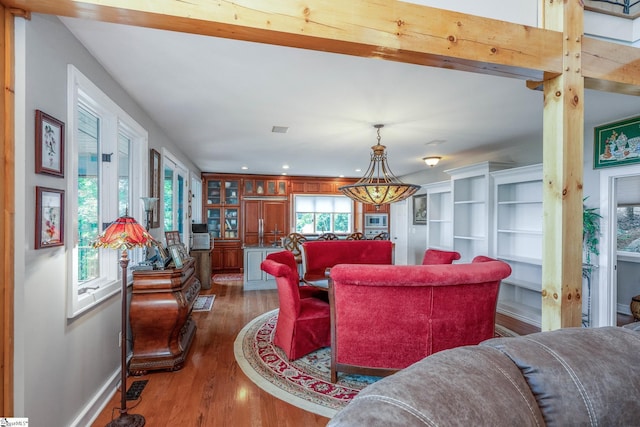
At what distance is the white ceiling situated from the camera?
200 centimetres

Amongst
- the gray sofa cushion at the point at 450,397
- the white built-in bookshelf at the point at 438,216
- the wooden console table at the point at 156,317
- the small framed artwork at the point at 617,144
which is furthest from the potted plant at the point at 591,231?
the wooden console table at the point at 156,317

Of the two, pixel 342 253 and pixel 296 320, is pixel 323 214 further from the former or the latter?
pixel 296 320

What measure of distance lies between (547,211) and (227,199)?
6.79 meters

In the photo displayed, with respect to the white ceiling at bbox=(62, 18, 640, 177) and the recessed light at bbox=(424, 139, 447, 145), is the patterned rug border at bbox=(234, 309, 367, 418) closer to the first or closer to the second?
the white ceiling at bbox=(62, 18, 640, 177)

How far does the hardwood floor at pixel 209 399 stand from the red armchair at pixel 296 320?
1.69ft

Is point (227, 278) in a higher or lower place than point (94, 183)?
lower

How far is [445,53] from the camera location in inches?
63.7

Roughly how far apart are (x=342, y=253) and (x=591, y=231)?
3114mm

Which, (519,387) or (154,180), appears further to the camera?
(154,180)

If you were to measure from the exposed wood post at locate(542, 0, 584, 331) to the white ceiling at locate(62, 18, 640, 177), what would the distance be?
57 cm

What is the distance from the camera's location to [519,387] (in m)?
0.90

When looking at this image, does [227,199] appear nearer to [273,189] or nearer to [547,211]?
[273,189]

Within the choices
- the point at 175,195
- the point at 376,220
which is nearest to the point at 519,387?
the point at 175,195

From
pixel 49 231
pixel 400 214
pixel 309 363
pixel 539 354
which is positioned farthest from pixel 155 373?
pixel 400 214
